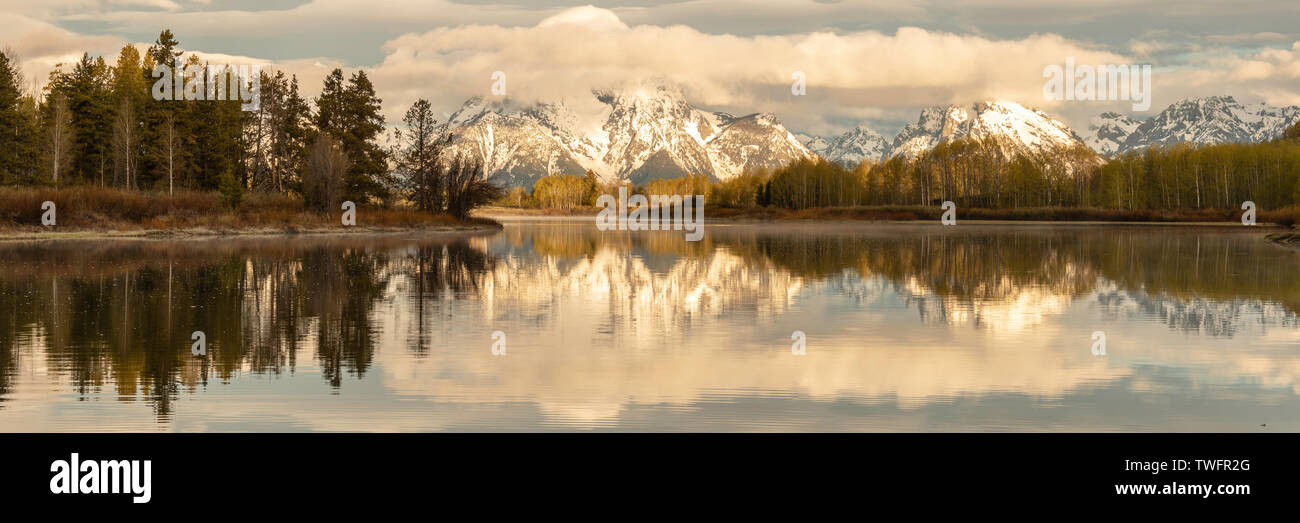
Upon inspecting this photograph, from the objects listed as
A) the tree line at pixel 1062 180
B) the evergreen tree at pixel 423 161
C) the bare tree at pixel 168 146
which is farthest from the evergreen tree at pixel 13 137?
the tree line at pixel 1062 180

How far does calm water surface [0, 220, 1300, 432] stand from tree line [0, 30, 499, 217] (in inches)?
1757

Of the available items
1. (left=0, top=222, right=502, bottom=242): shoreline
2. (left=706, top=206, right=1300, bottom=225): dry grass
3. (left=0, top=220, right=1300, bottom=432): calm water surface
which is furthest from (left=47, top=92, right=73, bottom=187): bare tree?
(left=706, top=206, right=1300, bottom=225): dry grass

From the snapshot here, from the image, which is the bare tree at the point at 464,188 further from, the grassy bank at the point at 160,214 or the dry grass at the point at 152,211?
the dry grass at the point at 152,211

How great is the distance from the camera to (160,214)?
60250 mm

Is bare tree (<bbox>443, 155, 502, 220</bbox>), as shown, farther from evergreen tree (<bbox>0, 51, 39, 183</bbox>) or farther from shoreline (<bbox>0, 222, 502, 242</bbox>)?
evergreen tree (<bbox>0, 51, 39, 183</bbox>)

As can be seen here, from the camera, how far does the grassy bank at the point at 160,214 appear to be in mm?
51875

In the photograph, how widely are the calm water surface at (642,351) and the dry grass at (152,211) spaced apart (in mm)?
24558

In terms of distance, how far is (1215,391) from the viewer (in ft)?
38.3

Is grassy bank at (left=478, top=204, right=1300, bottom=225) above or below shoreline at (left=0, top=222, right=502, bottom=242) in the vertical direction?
above

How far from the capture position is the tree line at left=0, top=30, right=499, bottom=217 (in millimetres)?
70750

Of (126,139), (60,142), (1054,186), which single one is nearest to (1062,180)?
(1054,186)
